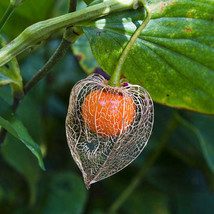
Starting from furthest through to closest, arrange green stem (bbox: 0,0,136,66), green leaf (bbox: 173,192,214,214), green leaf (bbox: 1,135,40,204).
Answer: green leaf (bbox: 173,192,214,214), green leaf (bbox: 1,135,40,204), green stem (bbox: 0,0,136,66)

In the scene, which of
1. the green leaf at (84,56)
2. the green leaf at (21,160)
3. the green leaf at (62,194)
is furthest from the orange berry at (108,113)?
the green leaf at (62,194)

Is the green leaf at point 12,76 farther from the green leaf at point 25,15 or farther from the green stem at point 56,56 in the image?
the green leaf at point 25,15

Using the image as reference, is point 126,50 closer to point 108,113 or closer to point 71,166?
point 108,113

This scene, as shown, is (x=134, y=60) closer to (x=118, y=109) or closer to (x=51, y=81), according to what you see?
(x=118, y=109)

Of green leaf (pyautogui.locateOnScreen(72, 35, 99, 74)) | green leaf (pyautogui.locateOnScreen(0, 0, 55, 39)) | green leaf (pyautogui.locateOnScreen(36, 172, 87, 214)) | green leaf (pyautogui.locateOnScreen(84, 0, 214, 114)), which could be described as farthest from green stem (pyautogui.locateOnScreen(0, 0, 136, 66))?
green leaf (pyautogui.locateOnScreen(36, 172, 87, 214))

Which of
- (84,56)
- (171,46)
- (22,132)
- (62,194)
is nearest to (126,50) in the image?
(171,46)

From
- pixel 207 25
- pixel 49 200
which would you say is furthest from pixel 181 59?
pixel 49 200

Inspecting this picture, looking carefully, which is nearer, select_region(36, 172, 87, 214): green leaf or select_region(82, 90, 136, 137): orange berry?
select_region(82, 90, 136, 137): orange berry

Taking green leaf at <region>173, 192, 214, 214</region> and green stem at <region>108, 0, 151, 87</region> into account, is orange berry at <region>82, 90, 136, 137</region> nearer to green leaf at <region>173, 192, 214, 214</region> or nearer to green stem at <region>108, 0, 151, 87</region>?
green stem at <region>108, 0, 151, 87</region>
